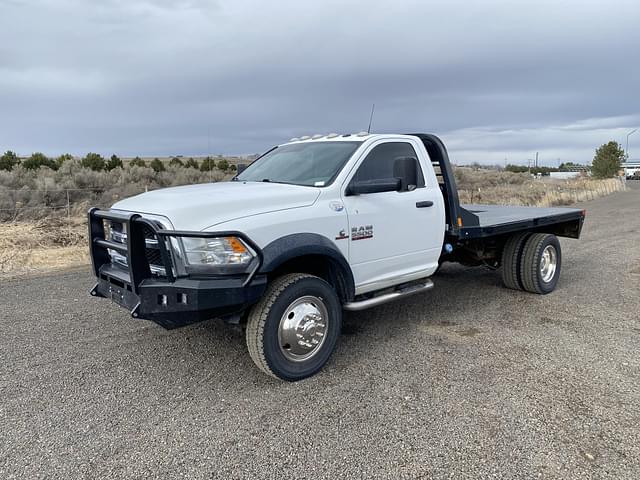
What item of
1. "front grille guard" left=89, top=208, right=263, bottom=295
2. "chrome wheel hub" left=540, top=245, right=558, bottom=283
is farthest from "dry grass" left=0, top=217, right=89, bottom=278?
"chrome wheel hub" left=540, top=245, right=558, bottom=283

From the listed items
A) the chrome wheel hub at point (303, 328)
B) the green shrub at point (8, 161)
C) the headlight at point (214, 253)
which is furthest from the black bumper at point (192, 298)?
the green shrub at point (8, 161)

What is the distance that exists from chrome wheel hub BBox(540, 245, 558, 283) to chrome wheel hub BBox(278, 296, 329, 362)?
4.00 meters

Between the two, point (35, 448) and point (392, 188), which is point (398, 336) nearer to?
point (392, 188)

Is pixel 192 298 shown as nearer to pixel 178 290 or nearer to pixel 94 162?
pixel 178 290

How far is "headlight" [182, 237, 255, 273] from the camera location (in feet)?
11.4

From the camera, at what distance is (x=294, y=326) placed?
152 inches

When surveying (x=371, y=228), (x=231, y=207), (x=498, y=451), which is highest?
(x=231, y=207)

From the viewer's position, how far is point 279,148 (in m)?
5.69

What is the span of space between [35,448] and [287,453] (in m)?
1.57

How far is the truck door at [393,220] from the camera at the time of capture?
440 cm

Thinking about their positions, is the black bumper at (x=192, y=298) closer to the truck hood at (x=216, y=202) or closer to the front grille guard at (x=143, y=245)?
the front grille guard at (x=143, y=245)

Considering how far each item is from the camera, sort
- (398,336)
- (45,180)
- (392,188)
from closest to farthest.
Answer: (392,188) → (398,336) → (45,180)

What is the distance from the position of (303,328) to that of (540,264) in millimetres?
4046

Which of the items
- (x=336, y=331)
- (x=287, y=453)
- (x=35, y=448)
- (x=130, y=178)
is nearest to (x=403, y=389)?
(x=336, y=331)
